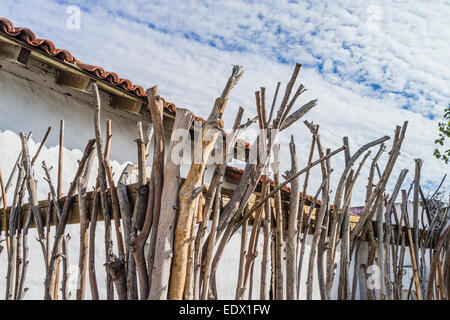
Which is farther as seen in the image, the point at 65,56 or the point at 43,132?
the point at 43,132

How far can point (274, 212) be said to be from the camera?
1557 millimetres

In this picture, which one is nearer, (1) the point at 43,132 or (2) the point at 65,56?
(2) the point at 65,56

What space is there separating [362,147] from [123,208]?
879 millimetres

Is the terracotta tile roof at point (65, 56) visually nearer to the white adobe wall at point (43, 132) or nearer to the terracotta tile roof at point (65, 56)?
the terracotta tile roof at point (65, 56)

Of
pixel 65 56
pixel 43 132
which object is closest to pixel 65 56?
pixel 65 56

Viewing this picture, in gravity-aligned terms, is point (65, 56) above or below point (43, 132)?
above

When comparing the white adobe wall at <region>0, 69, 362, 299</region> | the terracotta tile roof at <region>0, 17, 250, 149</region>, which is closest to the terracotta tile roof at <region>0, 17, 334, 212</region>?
the terracotta tile roof at <region>0, 17, 250, 149</region>

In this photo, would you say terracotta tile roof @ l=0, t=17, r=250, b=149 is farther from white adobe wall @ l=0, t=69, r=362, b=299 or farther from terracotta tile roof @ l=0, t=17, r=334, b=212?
white adobe wall @ l=0, t=69, r=362, b=299

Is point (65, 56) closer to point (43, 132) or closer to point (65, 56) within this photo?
point (65, 56)

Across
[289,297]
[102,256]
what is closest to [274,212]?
[289,297]

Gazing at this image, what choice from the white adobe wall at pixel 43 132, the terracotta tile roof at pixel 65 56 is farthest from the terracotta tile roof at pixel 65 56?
the white adobe wall at pixel 43 132

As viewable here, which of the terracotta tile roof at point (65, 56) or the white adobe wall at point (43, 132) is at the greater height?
the terracotta tile roof at point (65, 56)

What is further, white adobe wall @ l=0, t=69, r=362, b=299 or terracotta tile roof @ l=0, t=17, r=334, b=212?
white adobe wall @ l=0, t=69, r=362, b=299
